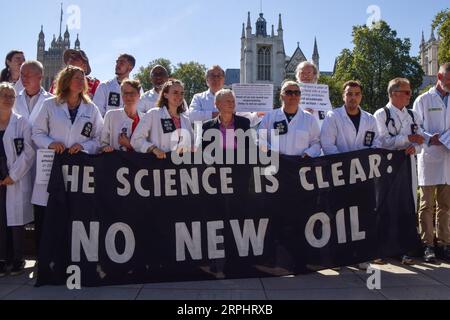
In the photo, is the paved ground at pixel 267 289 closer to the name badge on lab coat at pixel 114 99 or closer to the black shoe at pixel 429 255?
the black shoe at pixel 429 255

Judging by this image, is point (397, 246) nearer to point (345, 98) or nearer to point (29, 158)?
point (345, 98)

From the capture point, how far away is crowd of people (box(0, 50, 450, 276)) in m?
5.00

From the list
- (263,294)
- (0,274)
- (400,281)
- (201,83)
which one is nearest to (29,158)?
(0,274)

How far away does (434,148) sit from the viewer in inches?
231

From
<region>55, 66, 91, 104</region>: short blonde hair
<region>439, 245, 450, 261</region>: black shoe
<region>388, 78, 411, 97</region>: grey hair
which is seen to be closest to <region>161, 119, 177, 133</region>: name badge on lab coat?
<region>55, 66, 91, 104</region>: short blonde hair

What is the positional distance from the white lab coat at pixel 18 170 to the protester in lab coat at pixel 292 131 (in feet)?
9.27

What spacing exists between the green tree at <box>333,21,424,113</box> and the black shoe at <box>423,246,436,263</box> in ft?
121

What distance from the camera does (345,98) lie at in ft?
18.1

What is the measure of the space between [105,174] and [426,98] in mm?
4493

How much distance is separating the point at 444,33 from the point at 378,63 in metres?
17.4

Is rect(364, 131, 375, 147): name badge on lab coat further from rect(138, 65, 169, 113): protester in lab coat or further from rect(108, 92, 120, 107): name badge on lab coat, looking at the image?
rect(108, 92, 120, 107): name badge on lab coat

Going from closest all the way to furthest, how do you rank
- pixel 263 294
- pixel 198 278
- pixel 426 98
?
pixel 263 294
pixel 198 278
pixel 426 98

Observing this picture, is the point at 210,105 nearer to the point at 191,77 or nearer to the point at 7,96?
the point at 7,96

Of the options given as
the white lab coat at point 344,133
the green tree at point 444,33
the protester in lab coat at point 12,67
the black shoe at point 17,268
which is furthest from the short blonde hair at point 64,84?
the green tree at point 444,33
